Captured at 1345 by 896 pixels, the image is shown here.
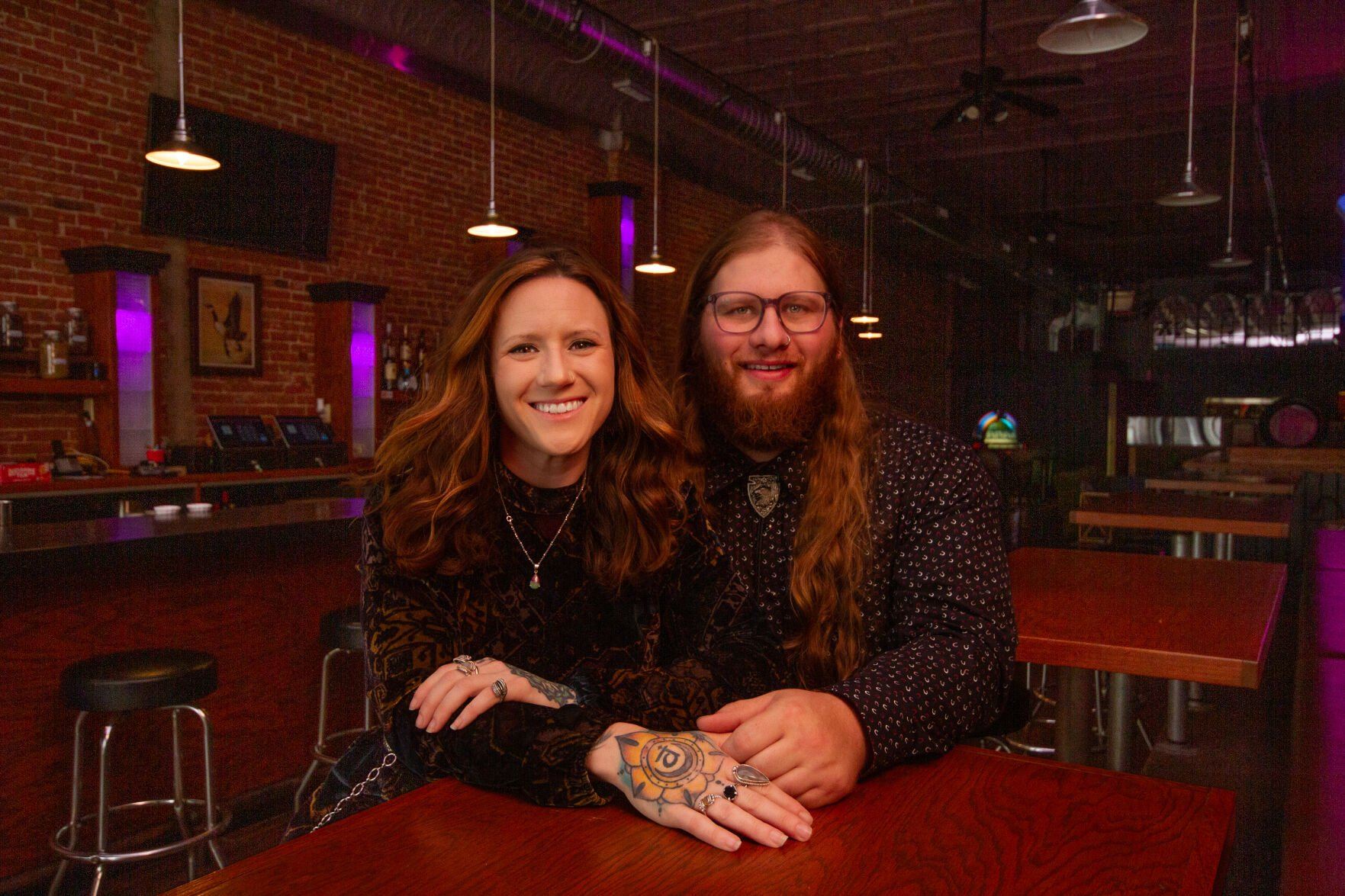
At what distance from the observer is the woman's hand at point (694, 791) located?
996 mm

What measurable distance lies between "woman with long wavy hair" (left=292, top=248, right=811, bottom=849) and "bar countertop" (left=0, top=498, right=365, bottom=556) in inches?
41.4

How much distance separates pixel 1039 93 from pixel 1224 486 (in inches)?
140

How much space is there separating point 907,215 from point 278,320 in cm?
644

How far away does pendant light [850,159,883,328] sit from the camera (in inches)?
353

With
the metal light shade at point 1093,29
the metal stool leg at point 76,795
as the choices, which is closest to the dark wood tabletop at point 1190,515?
the metal light shade at point 1093,29

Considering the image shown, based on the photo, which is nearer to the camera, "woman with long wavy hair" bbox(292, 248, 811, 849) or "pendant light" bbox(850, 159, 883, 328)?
"woman with long wavy hair" bbox(292, 248, 811, 849)

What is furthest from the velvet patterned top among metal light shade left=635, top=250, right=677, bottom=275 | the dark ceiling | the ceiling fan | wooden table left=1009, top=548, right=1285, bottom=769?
the dark ceiling

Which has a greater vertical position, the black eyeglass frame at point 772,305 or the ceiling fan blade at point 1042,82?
the ceiling fan blade at point 1042,82

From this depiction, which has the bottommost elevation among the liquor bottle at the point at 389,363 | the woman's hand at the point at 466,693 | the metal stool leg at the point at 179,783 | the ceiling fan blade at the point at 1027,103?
the metal stool leg at the point at 179,783

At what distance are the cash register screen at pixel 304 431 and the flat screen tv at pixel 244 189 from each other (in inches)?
38.4

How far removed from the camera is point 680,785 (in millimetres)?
1034

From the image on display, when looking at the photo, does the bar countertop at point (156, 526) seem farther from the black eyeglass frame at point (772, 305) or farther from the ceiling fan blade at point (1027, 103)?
the ceiling fan blade at point (1027, 103)

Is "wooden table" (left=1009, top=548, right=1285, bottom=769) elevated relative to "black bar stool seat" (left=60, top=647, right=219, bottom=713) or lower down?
elevated

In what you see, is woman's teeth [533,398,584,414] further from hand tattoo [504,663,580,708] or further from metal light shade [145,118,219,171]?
metal light shade [145,118,219,171]
